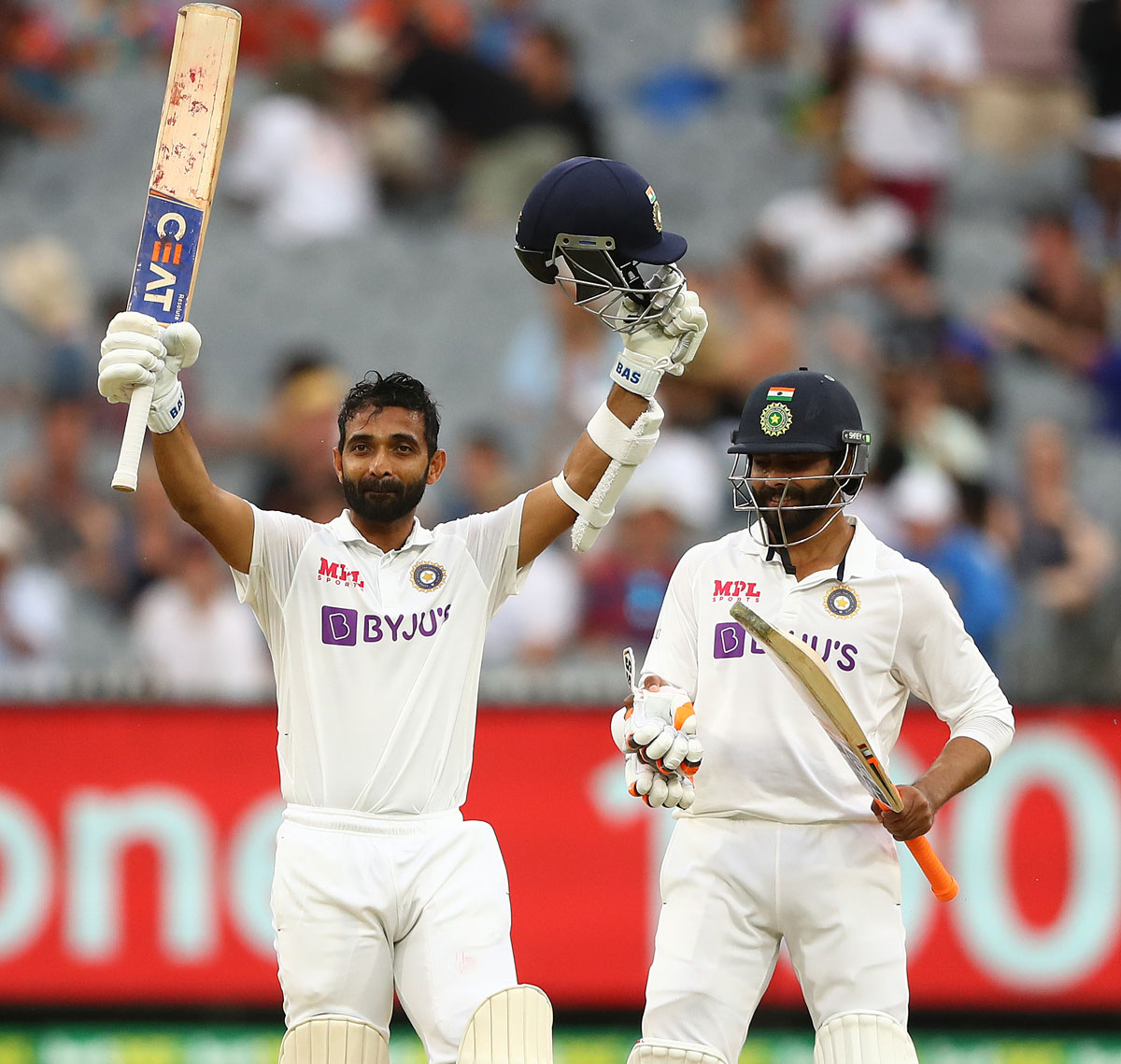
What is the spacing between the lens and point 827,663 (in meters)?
4.50

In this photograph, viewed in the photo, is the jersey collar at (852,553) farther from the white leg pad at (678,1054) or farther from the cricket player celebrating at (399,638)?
the white leg pad at (678,1054)

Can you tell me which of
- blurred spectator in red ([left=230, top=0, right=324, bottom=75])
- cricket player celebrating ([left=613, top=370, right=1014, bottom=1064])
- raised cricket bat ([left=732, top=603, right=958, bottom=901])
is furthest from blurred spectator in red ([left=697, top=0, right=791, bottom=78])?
raised cricket bat ([left=732, top=603, right=958, bottom=901])

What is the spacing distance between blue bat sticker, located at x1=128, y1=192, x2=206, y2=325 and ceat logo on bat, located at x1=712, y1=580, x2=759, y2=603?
4.69 feet

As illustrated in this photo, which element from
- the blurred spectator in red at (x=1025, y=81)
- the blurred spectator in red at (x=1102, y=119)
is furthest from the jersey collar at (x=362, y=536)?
the blurred spectator in red at (x=1025, y=81)

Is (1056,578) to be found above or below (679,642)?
above

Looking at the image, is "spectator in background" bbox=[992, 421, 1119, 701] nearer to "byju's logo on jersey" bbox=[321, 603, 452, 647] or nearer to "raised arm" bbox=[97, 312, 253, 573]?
"byju's logo on jersey" bbox=[321, 603, 452, 647]

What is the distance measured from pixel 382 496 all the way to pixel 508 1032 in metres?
1.27

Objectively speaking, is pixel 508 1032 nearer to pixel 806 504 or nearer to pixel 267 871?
pixel 806 504

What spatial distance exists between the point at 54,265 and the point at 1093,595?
5659 millimetres

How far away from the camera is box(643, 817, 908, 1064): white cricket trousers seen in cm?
438

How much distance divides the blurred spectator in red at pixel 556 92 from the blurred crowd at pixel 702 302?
17 mm

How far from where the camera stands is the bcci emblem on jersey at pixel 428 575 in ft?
15.0

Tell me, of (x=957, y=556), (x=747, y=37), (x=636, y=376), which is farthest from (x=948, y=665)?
(x=747, y=37)

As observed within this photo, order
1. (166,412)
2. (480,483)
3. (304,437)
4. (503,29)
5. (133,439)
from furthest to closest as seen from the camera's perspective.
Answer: (503,29)
(304,437)
(480,483)
(166,412)
(133,439)
